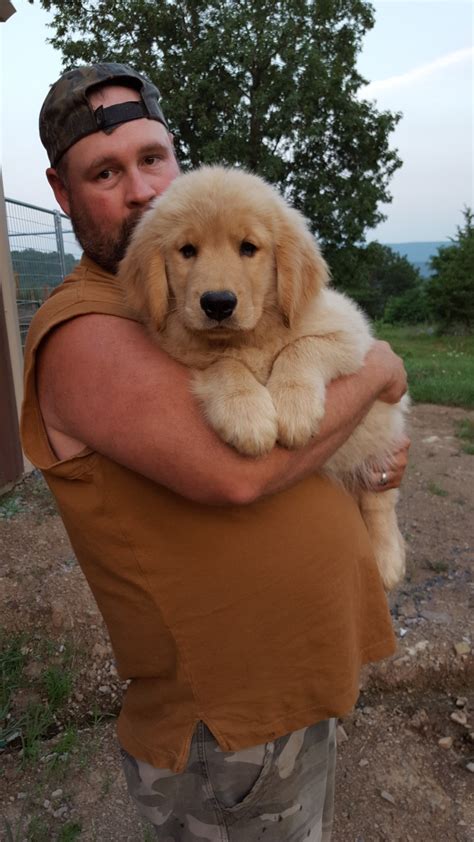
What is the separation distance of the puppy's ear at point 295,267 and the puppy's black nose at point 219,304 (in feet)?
0.86

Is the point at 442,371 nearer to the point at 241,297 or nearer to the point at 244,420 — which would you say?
the point at 241,297

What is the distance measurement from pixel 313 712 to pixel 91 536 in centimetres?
77

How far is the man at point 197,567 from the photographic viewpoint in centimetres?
161

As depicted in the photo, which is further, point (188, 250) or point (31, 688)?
point (31, 688)

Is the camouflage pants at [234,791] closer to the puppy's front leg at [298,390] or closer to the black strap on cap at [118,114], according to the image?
the puppy's front leg at [298,390]

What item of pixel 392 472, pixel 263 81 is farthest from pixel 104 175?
pixel 263 81

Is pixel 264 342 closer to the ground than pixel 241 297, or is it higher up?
closer to the ground

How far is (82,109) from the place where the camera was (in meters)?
2.05

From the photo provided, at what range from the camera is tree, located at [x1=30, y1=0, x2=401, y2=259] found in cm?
1920

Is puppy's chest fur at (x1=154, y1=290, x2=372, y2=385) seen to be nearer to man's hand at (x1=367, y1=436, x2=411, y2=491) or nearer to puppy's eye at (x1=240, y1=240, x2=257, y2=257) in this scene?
puppy's eye at (x1=240, y1=240, x2=257, y2=257)

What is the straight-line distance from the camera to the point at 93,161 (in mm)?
2096

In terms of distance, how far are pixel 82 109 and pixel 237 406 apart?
1.08 metres

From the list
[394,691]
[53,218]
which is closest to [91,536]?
[394,691]

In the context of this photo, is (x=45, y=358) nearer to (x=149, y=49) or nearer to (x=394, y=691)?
(x=394, y=691)
